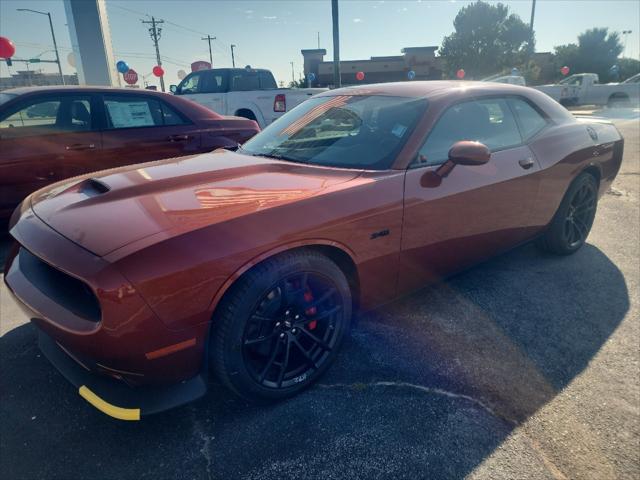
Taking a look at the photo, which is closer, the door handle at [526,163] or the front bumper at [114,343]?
the front bumper at [114,343]

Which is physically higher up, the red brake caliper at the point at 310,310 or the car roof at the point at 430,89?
the car roof at the point at 430,89

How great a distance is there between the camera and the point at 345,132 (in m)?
2.74

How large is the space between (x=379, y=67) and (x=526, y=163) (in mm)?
40839

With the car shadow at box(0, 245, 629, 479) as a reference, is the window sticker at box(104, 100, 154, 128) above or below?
above

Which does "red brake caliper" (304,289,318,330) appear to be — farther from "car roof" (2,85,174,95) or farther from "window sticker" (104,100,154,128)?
"car roof" (2,85,174,95)

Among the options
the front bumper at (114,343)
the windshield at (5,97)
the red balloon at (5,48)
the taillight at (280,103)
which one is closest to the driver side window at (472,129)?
the front bumper at (114,343)

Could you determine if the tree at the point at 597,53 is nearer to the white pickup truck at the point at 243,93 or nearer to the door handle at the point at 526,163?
the white pickup truck at the point at 243,93

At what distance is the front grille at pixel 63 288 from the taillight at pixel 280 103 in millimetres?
7348

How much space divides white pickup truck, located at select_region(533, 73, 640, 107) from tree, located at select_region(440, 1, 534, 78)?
34.4 metres

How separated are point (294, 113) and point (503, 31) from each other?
6351 cm

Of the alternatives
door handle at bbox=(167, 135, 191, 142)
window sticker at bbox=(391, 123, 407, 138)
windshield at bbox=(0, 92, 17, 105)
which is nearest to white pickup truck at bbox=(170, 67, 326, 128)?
door handle at bbox=(167, 135, 191, 142)

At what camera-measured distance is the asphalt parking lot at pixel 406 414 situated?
5.64 feet

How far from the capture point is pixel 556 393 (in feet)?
6.91

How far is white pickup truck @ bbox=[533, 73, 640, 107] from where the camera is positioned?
66.7 feet
